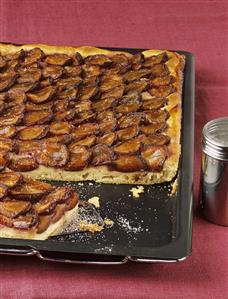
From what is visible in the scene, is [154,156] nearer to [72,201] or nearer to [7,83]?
[72,201]

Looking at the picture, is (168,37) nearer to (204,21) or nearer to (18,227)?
(204,21)

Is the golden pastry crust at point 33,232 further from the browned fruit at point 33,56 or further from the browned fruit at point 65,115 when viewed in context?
the browned fruit at point 33,56

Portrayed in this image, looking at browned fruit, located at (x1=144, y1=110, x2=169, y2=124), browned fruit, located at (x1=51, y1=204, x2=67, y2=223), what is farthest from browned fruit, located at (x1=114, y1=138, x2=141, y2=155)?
browned fruit, located at (x1=51, y1=204, x2=67, y2=223)

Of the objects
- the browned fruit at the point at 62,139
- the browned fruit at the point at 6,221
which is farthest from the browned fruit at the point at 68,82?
the browned fruit at the point at 6,221

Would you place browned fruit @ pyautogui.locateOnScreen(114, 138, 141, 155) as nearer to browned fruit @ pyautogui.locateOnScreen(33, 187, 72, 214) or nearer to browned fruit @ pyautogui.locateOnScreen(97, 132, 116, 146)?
browned fruit @ pyautogui.locateOnScreen(97, 132, 116, 146)

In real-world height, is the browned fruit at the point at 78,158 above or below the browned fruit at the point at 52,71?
below
